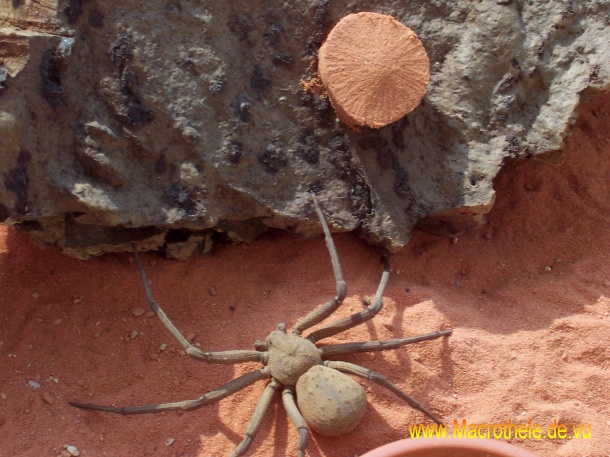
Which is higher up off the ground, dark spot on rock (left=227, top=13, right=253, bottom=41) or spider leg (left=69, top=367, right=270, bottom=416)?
dark spot on rock (left=227, top=13, right=253, bottom=41)

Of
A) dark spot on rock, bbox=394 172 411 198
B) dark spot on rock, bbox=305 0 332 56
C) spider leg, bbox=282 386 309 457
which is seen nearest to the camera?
spider leg, bbox=282 386 309 457

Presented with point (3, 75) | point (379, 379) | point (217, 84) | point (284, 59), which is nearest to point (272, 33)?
point (284, 59)

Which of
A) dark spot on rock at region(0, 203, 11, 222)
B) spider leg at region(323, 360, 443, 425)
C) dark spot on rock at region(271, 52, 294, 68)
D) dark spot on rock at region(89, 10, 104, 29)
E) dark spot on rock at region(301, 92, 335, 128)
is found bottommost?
spider leg at region(323, 360, 443, 425)

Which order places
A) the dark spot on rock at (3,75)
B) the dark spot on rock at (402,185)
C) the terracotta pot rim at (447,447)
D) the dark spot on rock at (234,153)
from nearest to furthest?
the dark spot on rock at (3,75) < the terracotta pot rim at (447,447) < the dark spot on rock at (234,153) < the dark spot on rock at (402,185)

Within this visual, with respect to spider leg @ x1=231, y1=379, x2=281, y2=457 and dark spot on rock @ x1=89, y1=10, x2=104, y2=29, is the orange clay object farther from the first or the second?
spider leg @ x1=231, y1=379, x2=281, y2=457

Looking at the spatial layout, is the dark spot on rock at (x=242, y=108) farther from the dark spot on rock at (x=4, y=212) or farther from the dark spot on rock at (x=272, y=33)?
the dark spot on rock at (x=4, y=212)

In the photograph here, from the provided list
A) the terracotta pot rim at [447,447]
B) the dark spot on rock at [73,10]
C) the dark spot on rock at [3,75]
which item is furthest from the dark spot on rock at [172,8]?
the terracotta pot rim at [447,447]

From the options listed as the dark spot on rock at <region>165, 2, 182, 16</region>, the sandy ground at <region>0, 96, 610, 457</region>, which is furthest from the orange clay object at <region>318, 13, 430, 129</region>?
the sandy ground at <region>0, 96, 610, 457</region>
